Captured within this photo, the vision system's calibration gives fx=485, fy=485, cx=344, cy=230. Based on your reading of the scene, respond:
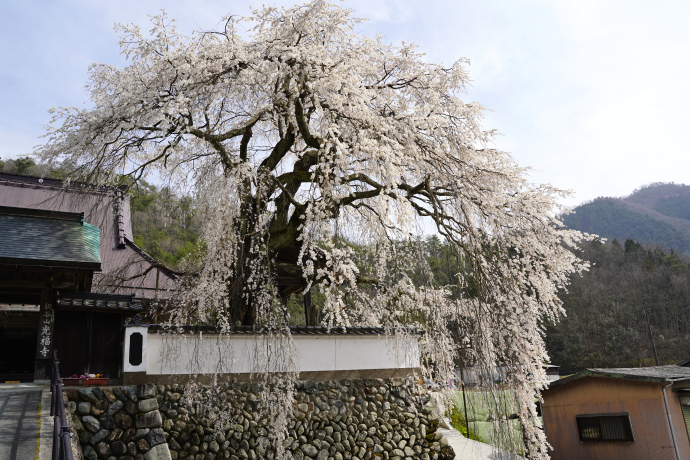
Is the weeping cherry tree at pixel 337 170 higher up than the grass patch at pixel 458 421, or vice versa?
the weeping cherry tree at pixel 337 170

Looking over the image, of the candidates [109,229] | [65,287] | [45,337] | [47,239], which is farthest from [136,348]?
[109,229]

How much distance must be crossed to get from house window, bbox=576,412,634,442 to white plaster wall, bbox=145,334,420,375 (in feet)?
16.1

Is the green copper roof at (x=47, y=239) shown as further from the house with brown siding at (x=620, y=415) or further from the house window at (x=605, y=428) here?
the house window at (x=605, y=428)

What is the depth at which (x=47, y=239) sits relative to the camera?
309 inches

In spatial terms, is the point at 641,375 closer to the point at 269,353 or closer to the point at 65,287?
the point at 269,353

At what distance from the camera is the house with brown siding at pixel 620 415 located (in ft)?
32.7

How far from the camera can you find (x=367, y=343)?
9109mm

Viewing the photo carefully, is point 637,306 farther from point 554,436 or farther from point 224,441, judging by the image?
point 224,441

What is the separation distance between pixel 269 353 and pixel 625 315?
122 ft

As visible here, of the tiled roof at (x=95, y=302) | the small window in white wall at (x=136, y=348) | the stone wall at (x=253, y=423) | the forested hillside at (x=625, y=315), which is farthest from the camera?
the forested hillside at (x=625, y=315)

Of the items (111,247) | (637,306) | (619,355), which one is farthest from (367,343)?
(637,306)

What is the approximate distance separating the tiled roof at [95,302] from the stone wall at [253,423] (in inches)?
70.4

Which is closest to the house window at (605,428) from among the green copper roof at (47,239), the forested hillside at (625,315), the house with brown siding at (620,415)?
the house with brown siding at (620,415)

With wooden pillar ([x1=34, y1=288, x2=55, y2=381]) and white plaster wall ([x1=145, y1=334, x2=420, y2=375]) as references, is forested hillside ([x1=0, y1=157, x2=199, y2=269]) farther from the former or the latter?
white plaster wall ([x1=145, y1=334, x2=420, y2=375])
